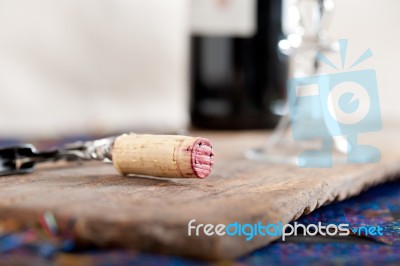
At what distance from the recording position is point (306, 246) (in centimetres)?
47

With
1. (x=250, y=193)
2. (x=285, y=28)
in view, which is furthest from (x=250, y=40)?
(x=250, y=193)

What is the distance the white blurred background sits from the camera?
61.7 inches

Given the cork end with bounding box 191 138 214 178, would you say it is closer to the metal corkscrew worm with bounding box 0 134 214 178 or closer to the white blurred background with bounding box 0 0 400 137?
the metal corkscrew worm with bounding box 0 134 214 178

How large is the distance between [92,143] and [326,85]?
0.33 meters

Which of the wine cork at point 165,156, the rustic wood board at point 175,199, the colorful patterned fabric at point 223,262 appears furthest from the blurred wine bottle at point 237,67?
the colorful patterned fabric at point 223,262

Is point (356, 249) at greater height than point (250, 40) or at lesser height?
lesser

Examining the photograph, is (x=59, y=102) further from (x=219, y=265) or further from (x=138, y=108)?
(x=219, y=265)

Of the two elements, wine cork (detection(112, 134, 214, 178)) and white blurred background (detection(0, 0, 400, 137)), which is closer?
wine cork (detection(112, 134, 214, 178))

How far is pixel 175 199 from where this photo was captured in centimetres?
51

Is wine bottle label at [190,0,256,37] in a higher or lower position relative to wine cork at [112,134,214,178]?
higher

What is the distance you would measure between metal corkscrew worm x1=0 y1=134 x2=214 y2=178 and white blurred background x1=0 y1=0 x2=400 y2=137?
0.70m

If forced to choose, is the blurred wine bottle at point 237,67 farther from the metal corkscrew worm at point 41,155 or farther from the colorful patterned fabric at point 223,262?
the colorful patterned fabric at point 223,262

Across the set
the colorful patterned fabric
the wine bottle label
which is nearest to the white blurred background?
the wine bottle label

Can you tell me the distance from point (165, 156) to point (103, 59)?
1241 mm
